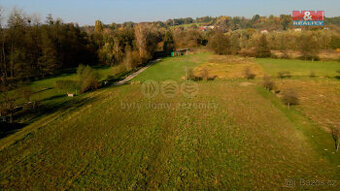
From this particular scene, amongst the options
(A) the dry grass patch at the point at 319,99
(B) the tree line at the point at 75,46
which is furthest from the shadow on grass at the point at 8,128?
(A) the dry grass patch at the point at 319,99

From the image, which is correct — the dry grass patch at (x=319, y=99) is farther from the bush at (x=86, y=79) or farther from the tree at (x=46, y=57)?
the tree at (x=46, y=57)

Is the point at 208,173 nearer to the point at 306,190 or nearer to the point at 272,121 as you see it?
the point at 306,190

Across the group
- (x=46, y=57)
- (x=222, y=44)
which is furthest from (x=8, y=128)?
(x=222, y=44)

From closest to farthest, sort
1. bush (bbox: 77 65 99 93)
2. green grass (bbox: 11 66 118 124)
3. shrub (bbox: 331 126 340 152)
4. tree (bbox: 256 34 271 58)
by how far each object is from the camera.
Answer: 1. shrub (bbox: 331 126 340 152)
2. green grass (bbox: 11 66 118 124)
3. bush (bbox: 77 65 99 93)
4. tree (bbox: 256 34 271 58)

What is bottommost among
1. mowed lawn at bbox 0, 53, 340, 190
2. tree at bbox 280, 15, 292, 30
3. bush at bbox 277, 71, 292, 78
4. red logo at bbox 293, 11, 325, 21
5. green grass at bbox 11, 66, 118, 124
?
mowed lawn at bbox 0, 53, 340, 190

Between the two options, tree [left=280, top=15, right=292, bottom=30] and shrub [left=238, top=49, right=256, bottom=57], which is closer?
shrub [left=238, top=49, right=256, bottom=57]

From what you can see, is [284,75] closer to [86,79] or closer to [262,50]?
[262,50]

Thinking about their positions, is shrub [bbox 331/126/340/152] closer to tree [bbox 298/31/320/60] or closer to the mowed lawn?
the mowed lawn

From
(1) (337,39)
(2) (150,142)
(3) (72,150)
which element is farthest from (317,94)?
(1) (337,39)

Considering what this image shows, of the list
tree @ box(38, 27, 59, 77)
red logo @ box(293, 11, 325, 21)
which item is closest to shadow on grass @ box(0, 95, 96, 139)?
tree @ box(38, 27, 59, 77)
